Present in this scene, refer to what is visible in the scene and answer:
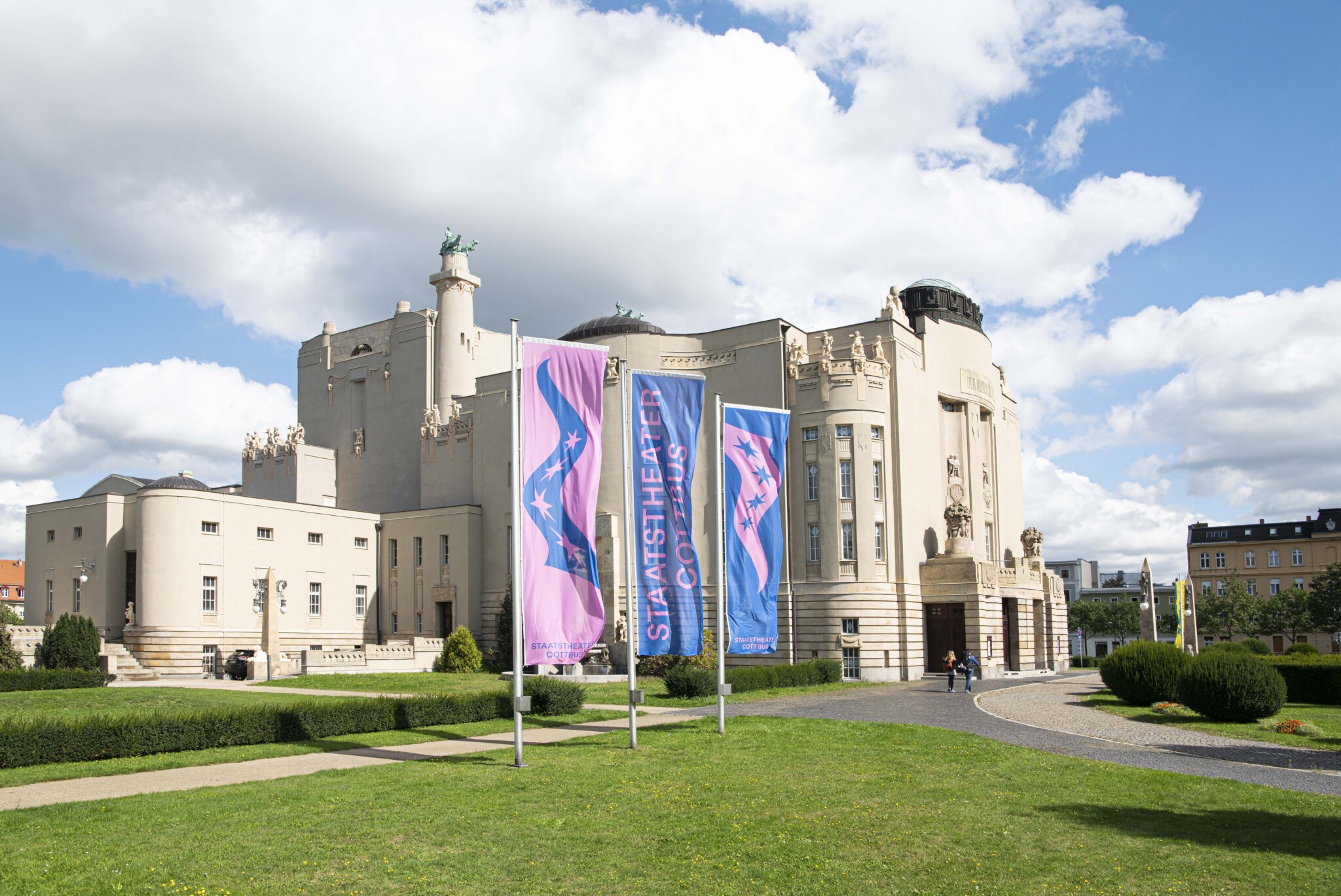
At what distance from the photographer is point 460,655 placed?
5750 cm

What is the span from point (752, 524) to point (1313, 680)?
27679 mm

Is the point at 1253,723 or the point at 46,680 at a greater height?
the point at 46,680

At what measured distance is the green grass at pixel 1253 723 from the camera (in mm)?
26422

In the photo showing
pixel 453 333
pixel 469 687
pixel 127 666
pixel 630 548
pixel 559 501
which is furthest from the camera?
pixel 453 333

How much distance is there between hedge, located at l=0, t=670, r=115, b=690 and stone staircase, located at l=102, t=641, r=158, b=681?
1030 cm

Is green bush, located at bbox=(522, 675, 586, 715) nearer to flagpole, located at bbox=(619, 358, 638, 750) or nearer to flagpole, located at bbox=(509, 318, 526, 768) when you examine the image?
flagpole, located at bbox=(619, 358, 638, 750)

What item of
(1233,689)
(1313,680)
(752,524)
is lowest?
(1313,680)

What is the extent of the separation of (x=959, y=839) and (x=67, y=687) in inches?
1456

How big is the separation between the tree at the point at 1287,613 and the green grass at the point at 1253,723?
65.8 m

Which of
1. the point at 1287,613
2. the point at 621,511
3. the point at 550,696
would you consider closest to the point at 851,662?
the point at 621,511

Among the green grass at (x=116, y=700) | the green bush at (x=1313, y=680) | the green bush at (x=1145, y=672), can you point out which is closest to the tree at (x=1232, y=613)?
the green bush at (x=1313, y=680)

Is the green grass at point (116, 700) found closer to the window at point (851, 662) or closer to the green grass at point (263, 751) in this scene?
the green grass at point (263, 751)

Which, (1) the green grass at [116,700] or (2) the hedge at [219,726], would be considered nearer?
(2) the hedge at [219,726]

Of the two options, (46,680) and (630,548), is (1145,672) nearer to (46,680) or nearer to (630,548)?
(630,548)
